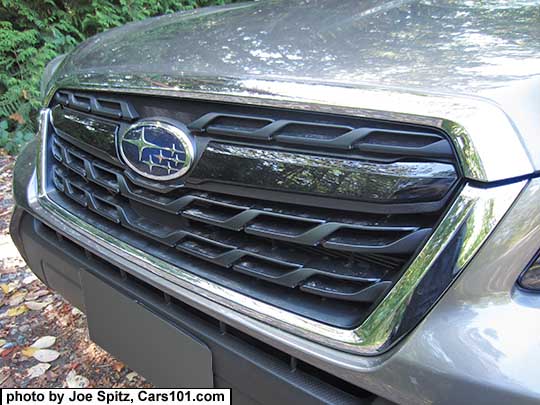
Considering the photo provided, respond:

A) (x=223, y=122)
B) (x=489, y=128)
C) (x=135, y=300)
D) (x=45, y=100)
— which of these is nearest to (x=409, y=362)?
(x=489, y=128)

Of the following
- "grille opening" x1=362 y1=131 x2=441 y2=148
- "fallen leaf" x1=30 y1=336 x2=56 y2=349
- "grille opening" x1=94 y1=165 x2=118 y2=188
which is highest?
"grille opening" x1=362 y1=131 x2=441 y2=148

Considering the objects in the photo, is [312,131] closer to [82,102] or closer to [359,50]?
[359,50]

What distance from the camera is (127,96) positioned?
1.53 m

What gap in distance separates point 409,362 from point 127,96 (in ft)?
3.59

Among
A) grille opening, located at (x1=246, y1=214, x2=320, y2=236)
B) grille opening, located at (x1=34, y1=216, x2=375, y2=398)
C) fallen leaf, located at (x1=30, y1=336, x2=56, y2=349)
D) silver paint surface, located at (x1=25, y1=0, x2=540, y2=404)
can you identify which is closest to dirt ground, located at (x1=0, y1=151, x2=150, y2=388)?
fallen leaf, located at (x1=30, y1=336, x2=56, y2=349)

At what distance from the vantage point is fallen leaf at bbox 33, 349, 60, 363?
7.73 ft

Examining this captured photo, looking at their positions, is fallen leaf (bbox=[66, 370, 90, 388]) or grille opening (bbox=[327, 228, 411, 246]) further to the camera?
fallen leaf (bbox=[66, 370, 90, 388])

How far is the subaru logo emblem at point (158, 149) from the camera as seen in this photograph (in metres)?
1.35

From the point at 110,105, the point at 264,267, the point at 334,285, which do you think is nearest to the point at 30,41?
the point at 110,105

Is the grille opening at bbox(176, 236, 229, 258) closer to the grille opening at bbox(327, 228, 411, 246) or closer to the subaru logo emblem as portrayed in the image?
the subaru logo emblem

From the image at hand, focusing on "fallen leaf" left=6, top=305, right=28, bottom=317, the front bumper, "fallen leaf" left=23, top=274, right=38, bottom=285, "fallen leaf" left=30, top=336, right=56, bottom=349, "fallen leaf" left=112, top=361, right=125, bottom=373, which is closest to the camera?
the front bumper

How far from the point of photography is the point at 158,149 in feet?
4.59

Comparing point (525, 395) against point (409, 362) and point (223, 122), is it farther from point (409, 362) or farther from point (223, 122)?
point (223, 122)
